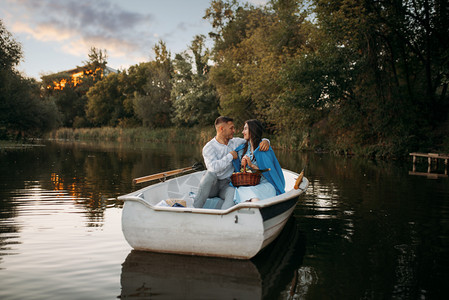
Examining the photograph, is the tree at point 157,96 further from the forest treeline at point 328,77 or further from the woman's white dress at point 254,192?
the woman's white dress at point 254,192

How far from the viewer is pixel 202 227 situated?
4.37 meters

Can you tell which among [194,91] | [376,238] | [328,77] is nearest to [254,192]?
[376,238]

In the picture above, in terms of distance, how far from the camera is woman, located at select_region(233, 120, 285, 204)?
5340 millimetres

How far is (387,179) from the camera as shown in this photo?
13031mm

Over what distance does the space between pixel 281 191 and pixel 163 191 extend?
1.83 metres

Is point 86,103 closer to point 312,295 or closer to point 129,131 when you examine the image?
point 129,131

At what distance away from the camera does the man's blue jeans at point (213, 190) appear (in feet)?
17.0

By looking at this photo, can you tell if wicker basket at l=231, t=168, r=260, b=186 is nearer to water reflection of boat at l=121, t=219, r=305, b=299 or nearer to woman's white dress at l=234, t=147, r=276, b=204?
woman's white dress at l=234, t=147, r=276, b=204

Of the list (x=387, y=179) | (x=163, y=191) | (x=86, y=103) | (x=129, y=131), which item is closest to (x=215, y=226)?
(x=163, y=191)

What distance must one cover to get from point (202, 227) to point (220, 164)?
3.49 ft

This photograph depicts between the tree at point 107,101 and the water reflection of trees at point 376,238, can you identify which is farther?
the tree at point 107,101

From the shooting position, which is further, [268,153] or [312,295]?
[268,153]

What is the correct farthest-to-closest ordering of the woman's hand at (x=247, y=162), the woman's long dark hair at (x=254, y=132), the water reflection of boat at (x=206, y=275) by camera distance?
1. the woman's long dark hair at (x=254, y=132)
2. the woman's hand at (x=247, y=162)
3. the water reflection of boat at (x=206, y=275)

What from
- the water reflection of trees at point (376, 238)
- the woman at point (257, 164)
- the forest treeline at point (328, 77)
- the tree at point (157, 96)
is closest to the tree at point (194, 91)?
the forest treeline at point (328, 77)
